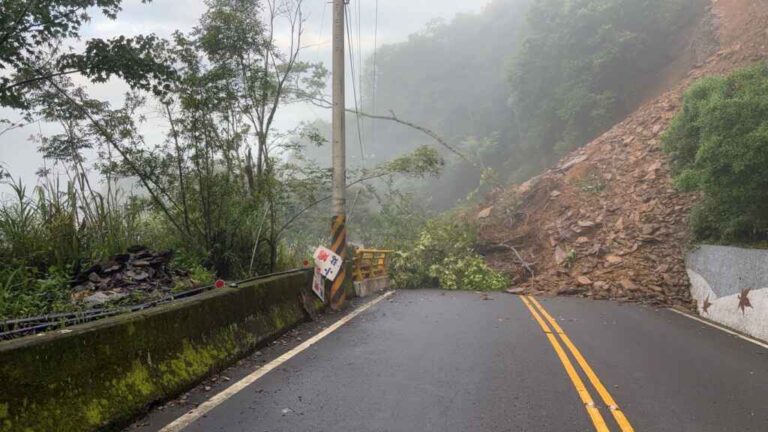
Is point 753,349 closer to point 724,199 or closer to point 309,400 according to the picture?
point 724,199

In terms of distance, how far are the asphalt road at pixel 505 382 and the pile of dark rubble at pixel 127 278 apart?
216 cm

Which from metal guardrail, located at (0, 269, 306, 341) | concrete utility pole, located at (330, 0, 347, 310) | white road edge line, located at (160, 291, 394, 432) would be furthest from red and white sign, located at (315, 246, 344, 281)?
metal guardrail, located at (0, 269, 306, 341)

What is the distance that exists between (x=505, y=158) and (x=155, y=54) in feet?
176

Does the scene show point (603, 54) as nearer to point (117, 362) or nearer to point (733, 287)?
point (733, 287)

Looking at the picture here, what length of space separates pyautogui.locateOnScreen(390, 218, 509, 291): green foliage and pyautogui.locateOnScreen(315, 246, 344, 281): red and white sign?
8562 millimetres

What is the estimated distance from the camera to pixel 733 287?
469 inches

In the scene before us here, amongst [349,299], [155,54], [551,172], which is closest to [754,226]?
[349,299]

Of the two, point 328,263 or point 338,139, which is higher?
point 338,139

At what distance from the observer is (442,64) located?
81.8m

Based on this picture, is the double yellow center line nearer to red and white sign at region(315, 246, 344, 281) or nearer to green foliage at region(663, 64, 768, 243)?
red and white sign at region(315, 246, 344, 281)

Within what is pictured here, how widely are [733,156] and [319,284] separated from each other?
870cm

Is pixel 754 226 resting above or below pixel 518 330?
above

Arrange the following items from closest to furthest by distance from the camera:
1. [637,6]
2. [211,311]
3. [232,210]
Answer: [211,311], [232,210], [637,6]

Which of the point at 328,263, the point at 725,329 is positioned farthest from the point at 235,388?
the point at 725,329
